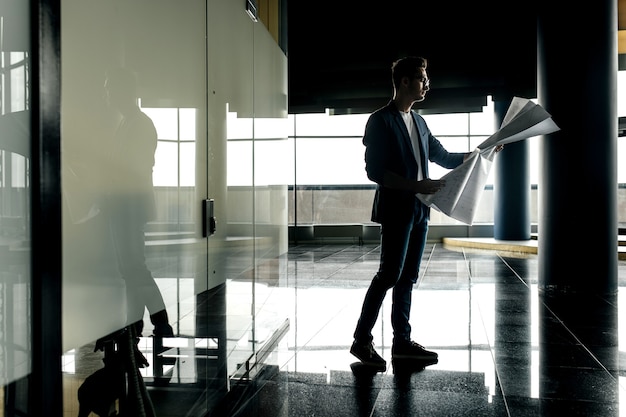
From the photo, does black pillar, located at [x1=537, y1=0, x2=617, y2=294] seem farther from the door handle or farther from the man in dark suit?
the door handle

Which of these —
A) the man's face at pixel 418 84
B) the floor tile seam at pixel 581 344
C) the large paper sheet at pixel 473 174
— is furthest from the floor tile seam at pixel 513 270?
the man's face at pixel 418 84

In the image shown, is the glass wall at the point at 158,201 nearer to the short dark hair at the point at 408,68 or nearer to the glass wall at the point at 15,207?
the glass wall at the point at 15,207

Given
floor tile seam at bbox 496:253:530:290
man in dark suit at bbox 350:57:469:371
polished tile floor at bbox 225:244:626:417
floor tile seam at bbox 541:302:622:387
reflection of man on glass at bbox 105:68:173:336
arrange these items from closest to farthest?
reflection of man on glass at bbox 105:68:173:336
polished tile floor at bbox 225:244:626:417
floor tile seam at bbox 541:302:622:387
man in dark suit at bbox 350:57:469:371
floor tile seam at bbox 496:253:530:290

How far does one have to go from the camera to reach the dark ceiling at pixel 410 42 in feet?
20.7

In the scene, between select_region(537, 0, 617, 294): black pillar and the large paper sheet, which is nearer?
the large paper sheet

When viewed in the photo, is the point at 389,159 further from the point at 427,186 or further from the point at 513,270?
the point at 513,270

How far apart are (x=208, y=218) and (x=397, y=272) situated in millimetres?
1483

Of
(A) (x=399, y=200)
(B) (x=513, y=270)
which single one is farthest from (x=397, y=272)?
Answer: (B) (x=513, y=270)

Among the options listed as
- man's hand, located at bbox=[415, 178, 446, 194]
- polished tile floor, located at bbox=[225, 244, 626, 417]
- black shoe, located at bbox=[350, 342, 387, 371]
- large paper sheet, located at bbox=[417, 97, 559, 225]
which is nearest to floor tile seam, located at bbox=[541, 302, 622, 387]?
polished tile floor, located at bbox=[225, 244, 626, 417]

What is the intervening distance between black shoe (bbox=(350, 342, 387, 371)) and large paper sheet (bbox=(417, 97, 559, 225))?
37.4 inches

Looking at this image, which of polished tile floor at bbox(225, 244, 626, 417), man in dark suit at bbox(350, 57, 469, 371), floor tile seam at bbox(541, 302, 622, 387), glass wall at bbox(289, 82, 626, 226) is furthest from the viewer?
glass wall at bbox(289, 82, 626, 226)

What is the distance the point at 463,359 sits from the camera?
3.68 meters

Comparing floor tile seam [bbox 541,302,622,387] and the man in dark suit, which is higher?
the man in dark suit

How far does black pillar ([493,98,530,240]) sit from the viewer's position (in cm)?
1398
